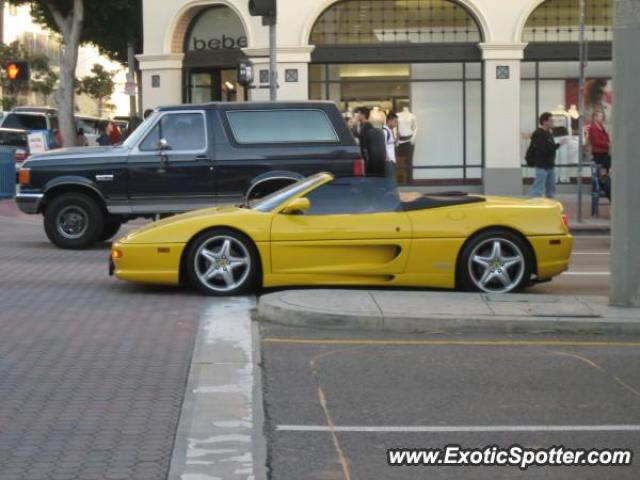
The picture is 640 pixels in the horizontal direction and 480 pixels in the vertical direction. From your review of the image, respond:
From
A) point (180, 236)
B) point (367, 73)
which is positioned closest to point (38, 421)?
point (180, 236)

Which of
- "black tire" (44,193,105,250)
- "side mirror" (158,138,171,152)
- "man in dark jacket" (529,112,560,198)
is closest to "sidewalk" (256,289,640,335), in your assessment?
"side mirror" (158,138,171,152)

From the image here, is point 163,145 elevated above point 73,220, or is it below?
above

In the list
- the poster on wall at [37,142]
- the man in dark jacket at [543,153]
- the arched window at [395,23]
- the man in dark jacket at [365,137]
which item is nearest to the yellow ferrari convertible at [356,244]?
the man in dark jacket at [365,137]

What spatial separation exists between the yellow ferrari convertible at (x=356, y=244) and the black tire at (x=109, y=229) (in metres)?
5.36

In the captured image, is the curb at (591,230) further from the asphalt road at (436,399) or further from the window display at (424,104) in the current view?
the asphalt road at (436,399)

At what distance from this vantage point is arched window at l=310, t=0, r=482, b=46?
28.9m

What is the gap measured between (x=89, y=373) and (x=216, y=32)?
22764 millimetres

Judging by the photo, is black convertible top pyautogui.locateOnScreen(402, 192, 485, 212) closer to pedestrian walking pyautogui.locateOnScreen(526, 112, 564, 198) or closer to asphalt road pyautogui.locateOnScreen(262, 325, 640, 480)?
asphalt road pyautogui.locateOnScreen(262, 325, 640, 480)

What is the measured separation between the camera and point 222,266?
41.2 ft

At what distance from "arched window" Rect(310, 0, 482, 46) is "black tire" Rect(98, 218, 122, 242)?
11822 mm

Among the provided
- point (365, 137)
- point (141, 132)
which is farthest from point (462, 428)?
point (365, 137)

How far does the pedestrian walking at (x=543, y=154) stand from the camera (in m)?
22.8

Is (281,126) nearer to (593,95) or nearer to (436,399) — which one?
(436,399)

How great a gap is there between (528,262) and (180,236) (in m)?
3.36
